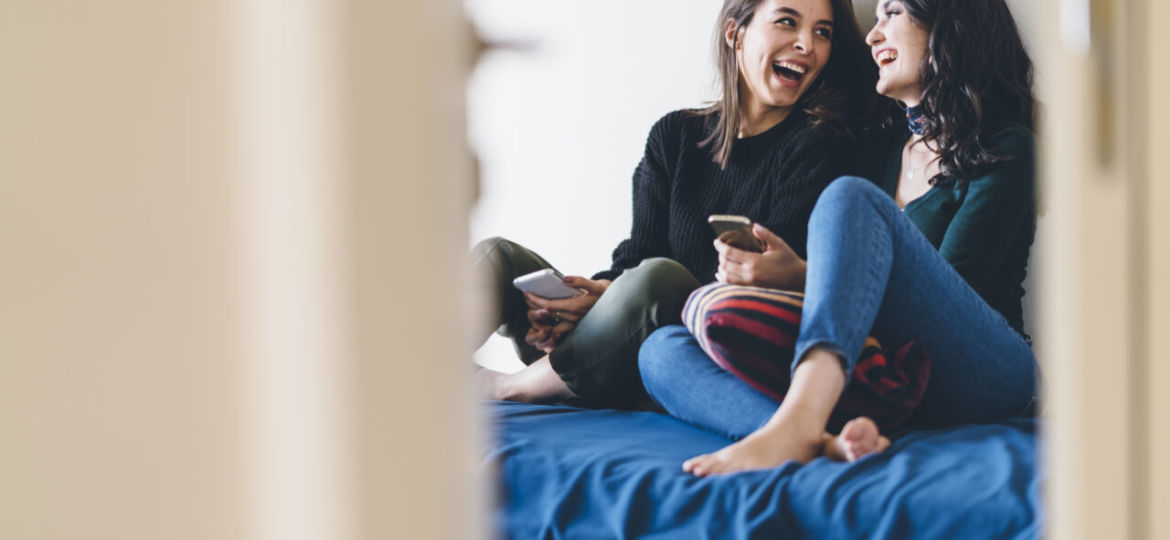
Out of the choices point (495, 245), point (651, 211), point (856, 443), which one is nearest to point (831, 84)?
point (651, 211)

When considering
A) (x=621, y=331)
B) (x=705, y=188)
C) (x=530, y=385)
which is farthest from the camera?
(x=705, y=188)

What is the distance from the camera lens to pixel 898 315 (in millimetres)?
887

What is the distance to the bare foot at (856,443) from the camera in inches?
30.8

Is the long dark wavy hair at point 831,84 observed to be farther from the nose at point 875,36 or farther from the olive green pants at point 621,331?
the olive green pants at point 621,331

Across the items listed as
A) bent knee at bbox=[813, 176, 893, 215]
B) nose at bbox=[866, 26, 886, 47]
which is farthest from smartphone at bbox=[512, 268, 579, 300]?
nose at bbox=[866, 26, 886, 47]

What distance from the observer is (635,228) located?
133cm

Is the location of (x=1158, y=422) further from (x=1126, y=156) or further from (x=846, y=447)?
(x=846, y=447)

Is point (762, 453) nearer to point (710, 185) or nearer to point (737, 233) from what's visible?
point (737, 233)

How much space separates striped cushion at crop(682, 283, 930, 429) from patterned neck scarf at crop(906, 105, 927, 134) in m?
0.37

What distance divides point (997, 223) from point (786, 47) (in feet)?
1.29

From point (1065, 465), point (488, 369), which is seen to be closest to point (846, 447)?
point (1065, 465)

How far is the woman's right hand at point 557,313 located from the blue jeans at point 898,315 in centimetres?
26

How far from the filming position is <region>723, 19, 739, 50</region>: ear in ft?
4.26

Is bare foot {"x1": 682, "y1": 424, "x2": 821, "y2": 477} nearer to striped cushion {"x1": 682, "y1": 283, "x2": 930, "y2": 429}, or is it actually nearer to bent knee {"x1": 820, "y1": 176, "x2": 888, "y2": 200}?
striped cushion {"x1": 682, "y1": 283, "x2": 930, "y2": 429}
